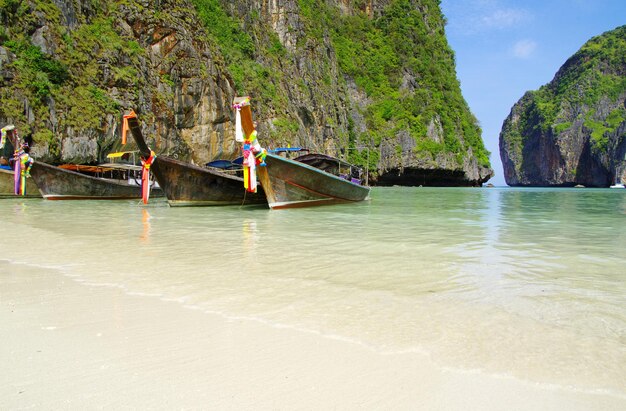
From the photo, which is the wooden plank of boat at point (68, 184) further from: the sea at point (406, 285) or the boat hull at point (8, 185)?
the sea at point (406, 285)

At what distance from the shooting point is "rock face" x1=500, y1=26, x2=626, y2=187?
301 ft

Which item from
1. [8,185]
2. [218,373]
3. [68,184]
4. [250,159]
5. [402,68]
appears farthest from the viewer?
[402,68]

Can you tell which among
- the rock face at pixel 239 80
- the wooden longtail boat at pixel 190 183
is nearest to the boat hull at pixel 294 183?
the wooden longtail boat at pixel 190 183

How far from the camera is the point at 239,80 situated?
1407 inches

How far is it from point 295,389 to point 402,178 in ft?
204

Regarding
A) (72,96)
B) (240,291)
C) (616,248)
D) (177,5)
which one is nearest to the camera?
(240,291)

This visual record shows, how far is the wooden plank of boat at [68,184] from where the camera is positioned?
55.7 ft

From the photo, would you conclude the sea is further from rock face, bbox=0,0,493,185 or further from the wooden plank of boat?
rock face, bbox=0,0,493,185

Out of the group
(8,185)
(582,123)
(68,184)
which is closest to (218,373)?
(68,184)

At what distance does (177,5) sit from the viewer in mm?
30953

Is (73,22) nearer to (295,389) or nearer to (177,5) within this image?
(177,5)

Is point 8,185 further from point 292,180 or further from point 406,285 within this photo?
point 406,285

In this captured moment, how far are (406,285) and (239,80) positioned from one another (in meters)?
35.2

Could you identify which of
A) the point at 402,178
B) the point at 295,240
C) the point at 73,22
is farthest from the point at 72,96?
the point at 402,178
